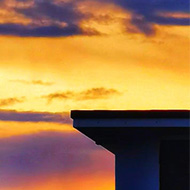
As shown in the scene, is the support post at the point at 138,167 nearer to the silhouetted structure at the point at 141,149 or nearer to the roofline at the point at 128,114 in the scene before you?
the silhouetted structure at the point at 141,149

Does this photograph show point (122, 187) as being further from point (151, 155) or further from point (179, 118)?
point (179, 118)

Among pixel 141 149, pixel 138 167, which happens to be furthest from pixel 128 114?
pixel 138 167

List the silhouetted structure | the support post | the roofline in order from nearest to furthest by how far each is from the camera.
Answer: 1. the roofline
2. the silhouetted structure
3. the support post

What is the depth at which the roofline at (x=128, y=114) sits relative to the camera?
610 inches

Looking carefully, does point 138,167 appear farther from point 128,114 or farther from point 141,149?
point 128,114

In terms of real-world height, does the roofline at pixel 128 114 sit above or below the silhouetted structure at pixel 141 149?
above

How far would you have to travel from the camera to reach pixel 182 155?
16.4 meters

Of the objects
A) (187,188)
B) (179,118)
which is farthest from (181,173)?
(179,118)

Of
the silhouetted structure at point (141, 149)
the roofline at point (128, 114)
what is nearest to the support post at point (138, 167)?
the silhouetted structure at point (141, 149)

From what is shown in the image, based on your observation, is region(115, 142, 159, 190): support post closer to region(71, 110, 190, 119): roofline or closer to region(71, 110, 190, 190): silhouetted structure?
region(71, 110, 190, 190): silhouetted structure

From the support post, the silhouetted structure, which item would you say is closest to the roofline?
the silhouetted structure

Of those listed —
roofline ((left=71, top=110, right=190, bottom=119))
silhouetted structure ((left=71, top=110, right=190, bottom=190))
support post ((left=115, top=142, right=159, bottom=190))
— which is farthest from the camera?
support post ((left=115, top=142, right=159, bottom=190))

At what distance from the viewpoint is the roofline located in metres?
15.5

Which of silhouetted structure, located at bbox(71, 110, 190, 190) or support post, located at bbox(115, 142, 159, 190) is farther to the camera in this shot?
support post, located at bbox(115, 142, 159, 190)
